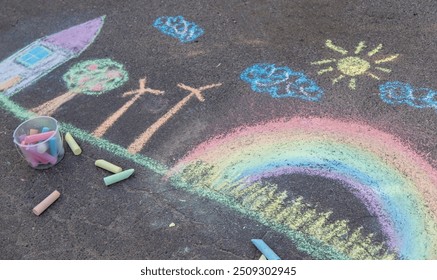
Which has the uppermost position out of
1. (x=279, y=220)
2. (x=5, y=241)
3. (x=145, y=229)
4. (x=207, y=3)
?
(x=207, y=3)

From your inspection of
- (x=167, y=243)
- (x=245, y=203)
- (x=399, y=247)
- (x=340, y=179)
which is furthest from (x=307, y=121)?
(x=167, y=243)

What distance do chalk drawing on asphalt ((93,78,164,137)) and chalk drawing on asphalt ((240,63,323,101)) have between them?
842 millimetres

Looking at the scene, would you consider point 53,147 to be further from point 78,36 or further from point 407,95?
point 407,95

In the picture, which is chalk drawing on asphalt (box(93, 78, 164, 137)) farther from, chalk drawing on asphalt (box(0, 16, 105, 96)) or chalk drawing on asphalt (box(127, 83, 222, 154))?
chalk drawing on asphalt (box(0, 16, 105, 96))

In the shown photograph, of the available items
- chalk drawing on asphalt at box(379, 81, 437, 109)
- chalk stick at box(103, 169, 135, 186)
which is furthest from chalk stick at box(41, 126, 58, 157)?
chalk drawing on asphalt at box(379, 81, 437, 109)

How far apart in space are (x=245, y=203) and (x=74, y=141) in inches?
57.9

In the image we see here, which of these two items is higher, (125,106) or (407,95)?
(407,95)

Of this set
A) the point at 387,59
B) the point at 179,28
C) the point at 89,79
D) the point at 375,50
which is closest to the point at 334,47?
the point at 375,50

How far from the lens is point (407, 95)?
12.6 ft

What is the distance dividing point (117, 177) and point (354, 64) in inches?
93.6

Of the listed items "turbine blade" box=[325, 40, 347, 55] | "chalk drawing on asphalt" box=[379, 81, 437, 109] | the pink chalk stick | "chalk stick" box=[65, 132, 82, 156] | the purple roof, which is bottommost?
"chalk stick" box=[65, 132, 82, 156]

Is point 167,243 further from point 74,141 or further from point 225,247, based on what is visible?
point 74,141

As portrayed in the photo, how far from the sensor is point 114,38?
4707 millimetres

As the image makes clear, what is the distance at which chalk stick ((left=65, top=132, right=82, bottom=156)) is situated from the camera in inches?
139
